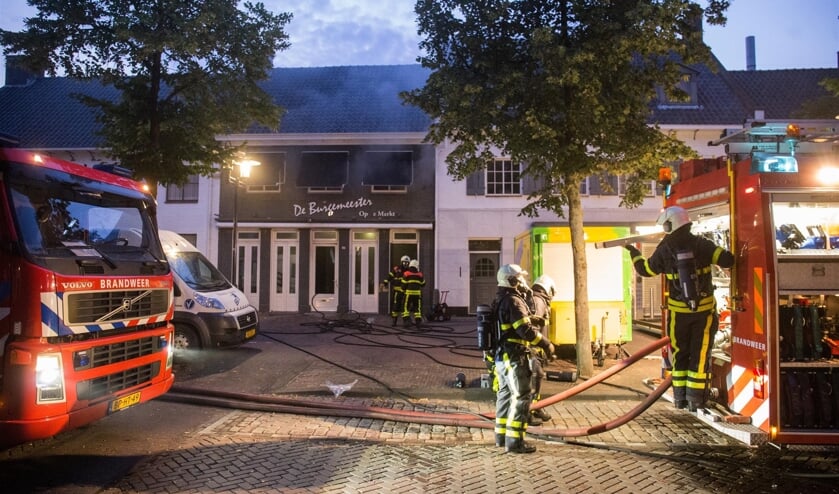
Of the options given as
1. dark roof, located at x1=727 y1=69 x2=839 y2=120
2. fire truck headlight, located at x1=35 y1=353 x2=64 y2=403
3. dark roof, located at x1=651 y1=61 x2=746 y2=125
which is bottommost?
fire truck headlight, located at x1=35 y1=353 x2=64 y2=403

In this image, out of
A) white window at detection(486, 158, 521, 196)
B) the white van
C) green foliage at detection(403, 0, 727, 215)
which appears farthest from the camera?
white window at detection(486, 158, 521, 196)

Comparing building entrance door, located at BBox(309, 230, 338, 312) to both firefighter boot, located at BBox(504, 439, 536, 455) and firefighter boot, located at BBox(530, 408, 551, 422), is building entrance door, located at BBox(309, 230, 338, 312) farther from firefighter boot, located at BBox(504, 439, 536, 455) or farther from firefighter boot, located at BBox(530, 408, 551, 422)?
firefighter boot, located at BBox(504, 439, 536, 455)

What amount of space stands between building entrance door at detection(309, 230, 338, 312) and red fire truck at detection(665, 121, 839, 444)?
1402 centimetres

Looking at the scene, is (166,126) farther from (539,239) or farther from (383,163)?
(383,163)

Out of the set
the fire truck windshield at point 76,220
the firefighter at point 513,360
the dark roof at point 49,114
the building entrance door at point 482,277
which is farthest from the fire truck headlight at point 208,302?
the dark roof at point 49,114

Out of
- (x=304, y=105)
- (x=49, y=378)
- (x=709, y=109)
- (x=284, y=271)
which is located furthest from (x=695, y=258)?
(x=304, y=105)

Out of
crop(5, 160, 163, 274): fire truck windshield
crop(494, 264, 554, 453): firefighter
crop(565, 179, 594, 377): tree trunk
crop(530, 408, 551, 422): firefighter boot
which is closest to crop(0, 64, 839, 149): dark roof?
crop(565, 179, 594, 377): tree trunk

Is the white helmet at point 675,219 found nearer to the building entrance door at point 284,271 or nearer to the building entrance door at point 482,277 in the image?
the building entrance door at point 482,277

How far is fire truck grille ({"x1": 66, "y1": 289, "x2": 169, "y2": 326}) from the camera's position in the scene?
446 centimetres

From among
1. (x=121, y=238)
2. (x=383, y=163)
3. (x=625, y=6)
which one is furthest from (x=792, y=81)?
(x=121, y=238)

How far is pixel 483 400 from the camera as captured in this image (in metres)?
7.18

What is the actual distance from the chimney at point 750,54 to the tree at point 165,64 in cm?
2635

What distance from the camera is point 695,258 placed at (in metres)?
4.77

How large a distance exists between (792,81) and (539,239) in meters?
17.0
